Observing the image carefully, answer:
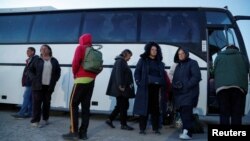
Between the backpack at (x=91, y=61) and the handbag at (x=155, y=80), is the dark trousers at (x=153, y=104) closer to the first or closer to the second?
the handbag at (x=155, y=80)

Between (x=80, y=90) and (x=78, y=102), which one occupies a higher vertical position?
(x=80, y=90)

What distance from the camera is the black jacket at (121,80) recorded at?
785 cm

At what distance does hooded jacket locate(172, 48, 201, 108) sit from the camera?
6.84 meters

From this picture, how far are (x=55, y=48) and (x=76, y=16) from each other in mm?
1083

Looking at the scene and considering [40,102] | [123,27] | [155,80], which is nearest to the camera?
[155,80]

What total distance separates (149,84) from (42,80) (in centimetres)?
246

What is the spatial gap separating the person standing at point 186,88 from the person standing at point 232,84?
1.45 ft

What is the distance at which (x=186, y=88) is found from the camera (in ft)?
22.6

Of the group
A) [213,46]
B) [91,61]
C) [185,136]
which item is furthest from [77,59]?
[213,46]

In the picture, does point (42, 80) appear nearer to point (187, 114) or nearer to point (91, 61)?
point (91, 61)

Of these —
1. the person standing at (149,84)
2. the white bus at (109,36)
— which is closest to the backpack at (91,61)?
the person standing at (149,84)

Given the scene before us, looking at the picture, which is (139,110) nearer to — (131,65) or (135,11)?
(131,65)

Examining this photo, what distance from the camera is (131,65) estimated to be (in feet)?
30.3

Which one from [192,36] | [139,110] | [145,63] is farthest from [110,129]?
[192,36]
